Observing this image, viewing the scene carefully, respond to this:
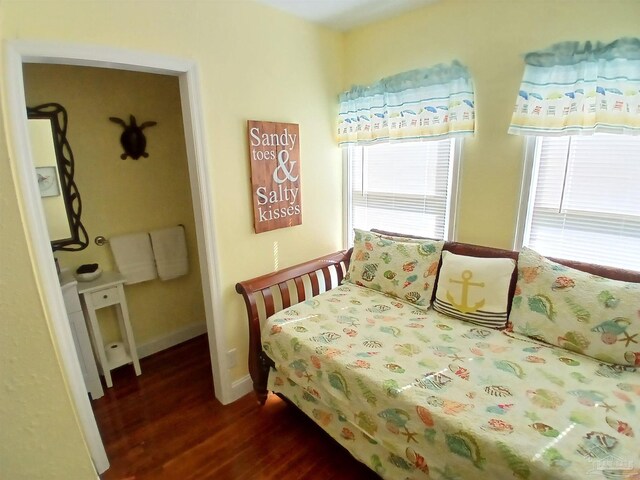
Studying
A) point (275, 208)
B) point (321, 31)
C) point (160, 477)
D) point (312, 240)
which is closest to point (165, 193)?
point (275, 208)

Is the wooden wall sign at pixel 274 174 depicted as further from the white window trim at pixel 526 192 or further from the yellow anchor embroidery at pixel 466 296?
the white window trim at pixel 526 192

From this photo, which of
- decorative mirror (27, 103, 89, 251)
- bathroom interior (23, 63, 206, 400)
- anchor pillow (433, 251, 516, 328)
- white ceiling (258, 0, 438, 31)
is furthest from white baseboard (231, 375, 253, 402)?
white ceiling (258, 0, 438, 31)

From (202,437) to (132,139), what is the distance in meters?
2.09

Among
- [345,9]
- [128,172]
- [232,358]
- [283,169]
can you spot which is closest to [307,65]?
[345,9]

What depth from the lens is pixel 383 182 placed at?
2564mm

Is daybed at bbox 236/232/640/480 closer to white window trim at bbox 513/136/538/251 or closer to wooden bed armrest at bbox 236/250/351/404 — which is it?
wooden bed armrest at bbox 236/250/351/404

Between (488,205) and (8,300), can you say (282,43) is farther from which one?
(8,300)

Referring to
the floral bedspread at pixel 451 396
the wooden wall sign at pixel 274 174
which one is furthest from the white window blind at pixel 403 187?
the floral bedspread at pixel 451 396

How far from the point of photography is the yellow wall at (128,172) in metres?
2.12

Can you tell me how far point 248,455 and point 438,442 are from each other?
1082 mm

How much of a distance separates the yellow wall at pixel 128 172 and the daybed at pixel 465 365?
106 cm

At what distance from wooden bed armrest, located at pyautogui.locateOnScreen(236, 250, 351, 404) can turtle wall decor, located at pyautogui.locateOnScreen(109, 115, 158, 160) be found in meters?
1.34

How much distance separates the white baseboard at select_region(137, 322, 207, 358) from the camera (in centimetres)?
264

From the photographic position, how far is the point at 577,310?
4.95 feet
